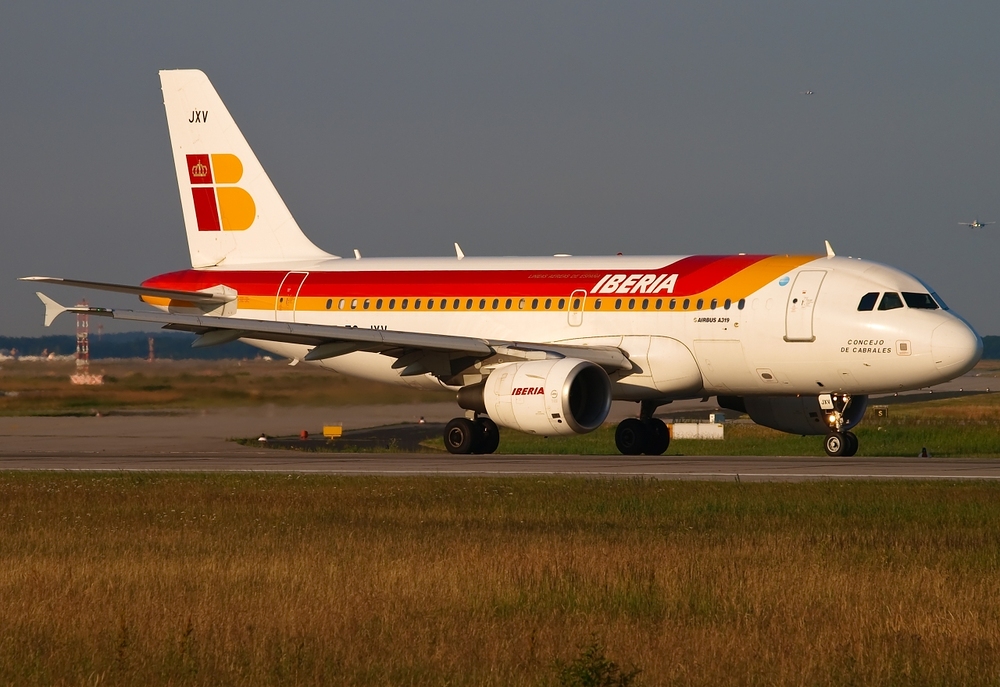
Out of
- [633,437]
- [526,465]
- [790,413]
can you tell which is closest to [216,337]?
[526,465]

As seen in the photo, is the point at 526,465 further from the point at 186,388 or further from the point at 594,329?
the point at 186,388

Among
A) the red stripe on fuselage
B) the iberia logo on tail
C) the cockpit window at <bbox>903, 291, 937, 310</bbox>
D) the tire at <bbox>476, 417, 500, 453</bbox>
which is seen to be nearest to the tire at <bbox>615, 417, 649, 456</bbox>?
the tire at <bbox>476, 417, 500, 453</bbox>

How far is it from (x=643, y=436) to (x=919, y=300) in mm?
7105

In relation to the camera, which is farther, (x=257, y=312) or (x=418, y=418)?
(x=418, y=418)

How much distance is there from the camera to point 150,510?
60.6 ft

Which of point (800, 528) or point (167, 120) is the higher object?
point (167, 120)

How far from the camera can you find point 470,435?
3084 cm

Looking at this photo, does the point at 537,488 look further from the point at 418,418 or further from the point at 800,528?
the point at 418,418

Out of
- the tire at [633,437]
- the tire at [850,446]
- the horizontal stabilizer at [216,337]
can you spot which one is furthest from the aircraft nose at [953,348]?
the horizontal stabilizer at [216,337]

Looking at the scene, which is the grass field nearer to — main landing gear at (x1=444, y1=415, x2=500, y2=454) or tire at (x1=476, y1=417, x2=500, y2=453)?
main landing gear at (x1=444, y1=415, x2=500, y2=454)

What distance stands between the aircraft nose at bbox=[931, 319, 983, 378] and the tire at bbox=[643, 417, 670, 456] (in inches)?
277

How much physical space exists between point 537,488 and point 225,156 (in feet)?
61.2

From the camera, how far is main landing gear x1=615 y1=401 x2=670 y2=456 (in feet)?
106

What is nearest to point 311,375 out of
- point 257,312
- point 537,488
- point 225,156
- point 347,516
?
point 257,312
